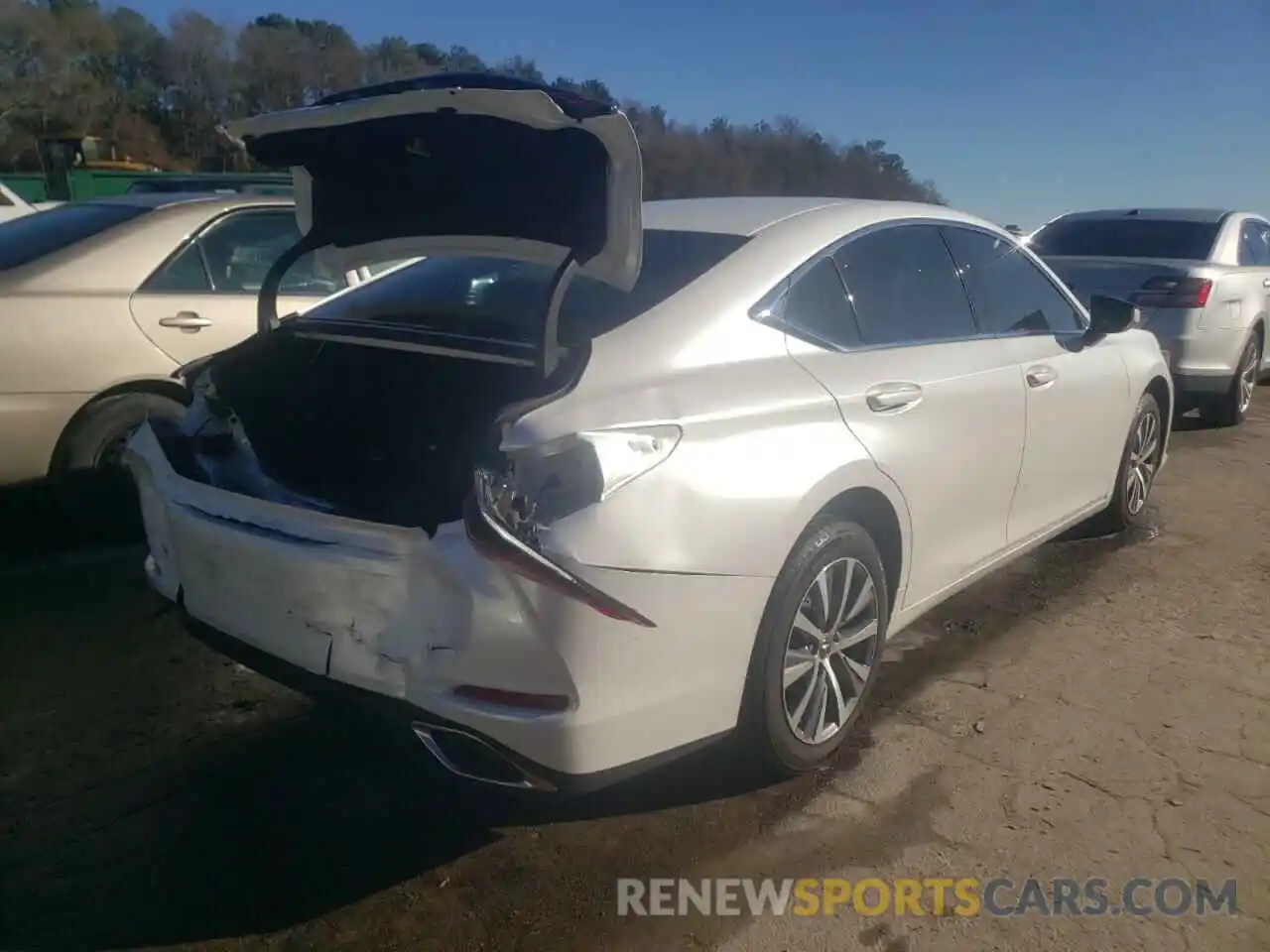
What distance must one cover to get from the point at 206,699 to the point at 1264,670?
368 centimetres

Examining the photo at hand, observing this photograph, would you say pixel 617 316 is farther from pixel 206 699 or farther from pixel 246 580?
pixel 206 699

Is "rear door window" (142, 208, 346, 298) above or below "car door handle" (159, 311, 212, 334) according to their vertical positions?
above

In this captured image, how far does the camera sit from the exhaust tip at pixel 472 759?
7.69ft

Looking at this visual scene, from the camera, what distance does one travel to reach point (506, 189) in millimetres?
2799

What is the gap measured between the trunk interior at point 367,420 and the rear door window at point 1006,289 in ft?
6.69

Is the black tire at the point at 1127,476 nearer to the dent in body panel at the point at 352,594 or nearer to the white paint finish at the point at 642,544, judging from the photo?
the white paint finish at the point at 642,544

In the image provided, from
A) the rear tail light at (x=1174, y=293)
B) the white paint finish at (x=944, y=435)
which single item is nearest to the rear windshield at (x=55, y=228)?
the white paint finish at (x=944, y=435)

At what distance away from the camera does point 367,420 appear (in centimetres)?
273

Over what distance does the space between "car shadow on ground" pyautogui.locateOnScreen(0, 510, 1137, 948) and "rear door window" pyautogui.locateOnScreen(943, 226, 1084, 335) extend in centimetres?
170

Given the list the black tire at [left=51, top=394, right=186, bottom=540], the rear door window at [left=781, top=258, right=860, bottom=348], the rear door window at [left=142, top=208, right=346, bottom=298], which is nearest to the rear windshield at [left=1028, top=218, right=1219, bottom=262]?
the rear door window at [left=781, top=258, right=860, bottom=348]

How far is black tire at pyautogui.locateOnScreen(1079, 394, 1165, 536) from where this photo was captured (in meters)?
5.00

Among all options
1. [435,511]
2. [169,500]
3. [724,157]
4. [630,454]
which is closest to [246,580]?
[169,500]

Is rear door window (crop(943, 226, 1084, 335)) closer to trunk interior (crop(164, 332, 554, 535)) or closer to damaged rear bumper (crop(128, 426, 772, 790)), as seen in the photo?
damaged rear bumper (crop(128, 426, 772, 790))

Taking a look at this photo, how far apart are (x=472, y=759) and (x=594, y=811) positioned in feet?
2.10
